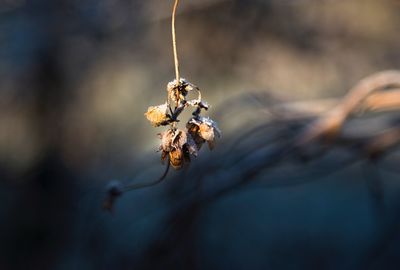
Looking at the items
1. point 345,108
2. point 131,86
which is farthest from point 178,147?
point 131,86

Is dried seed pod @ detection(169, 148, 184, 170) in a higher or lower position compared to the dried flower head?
lower

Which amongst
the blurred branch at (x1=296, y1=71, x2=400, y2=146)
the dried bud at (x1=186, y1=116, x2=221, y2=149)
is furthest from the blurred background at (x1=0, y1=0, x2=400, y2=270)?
the dried bud at (x1=186, y1=116, x2=221, y2=149)

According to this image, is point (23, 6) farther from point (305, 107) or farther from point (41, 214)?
point (305, 107)

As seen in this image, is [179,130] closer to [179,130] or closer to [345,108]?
[179,130]

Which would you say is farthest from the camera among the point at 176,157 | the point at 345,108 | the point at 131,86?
the point at 131,86

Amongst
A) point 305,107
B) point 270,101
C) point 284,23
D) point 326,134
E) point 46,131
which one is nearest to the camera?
point 326,134

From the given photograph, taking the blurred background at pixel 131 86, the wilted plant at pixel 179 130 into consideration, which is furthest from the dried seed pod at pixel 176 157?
the blurred background at pixel 131 86

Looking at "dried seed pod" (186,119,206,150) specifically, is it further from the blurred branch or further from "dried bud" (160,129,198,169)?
the blurred branch

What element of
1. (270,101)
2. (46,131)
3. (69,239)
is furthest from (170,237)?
(46,131)
